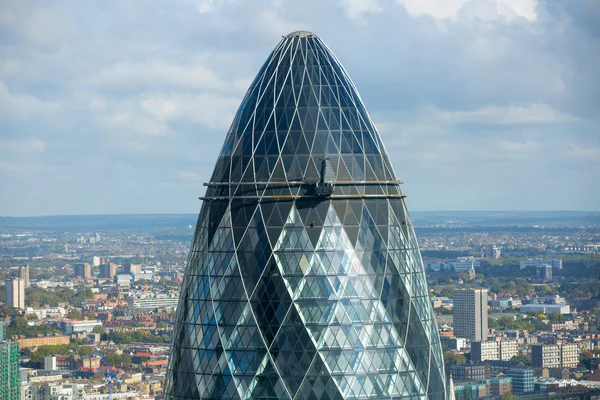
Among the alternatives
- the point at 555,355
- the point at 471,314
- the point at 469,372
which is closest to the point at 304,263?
the point at 469,372

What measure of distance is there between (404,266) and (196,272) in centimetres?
496

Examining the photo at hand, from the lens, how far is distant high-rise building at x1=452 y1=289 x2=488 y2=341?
174m

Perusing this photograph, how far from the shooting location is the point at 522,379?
135000mm

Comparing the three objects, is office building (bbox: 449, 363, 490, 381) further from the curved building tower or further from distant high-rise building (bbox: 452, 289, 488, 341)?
the curved building tower

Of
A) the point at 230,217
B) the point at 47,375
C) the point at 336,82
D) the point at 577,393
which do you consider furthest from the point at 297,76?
the point at 47,375

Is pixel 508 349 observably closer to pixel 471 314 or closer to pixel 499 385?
pixel 471 314

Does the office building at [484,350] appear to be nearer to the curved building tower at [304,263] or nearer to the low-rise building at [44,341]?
the low-rise building at [44,341]

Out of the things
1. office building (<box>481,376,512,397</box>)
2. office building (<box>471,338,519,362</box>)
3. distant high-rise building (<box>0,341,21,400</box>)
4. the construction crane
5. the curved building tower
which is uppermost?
the curved building tower

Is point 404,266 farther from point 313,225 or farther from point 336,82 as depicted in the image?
point 336,82

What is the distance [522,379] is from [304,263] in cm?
10675

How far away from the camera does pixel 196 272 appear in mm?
33188

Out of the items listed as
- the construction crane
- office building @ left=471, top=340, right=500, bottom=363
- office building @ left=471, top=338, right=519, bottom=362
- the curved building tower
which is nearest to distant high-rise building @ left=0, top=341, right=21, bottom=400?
the construction crane

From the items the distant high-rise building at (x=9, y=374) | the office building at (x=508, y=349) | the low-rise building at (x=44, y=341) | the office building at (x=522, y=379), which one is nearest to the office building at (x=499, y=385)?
the office building at (x=522, y=379)

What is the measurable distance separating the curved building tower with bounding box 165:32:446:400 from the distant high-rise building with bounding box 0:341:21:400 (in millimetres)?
86038
